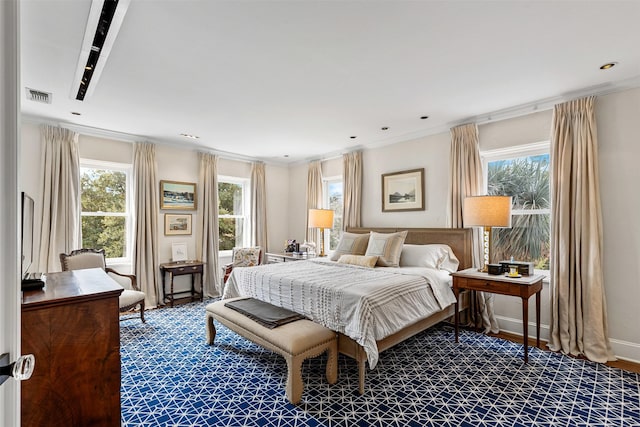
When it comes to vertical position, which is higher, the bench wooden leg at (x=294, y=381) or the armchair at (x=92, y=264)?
the armchair at (x=92, y=264)

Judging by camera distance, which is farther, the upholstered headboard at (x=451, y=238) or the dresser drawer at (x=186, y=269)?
the dresser drawer at (x=186, y=269)

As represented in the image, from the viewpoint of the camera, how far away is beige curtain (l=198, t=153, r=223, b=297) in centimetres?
533

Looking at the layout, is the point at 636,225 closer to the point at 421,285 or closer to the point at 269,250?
the point at 421,285

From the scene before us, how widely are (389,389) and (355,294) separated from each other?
2.56ft

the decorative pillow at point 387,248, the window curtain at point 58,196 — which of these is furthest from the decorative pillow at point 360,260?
the window curtain at point 58,196

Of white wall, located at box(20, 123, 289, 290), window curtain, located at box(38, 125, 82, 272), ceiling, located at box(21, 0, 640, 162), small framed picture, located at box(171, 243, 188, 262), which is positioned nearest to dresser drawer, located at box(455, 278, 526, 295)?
ceiling, located at box(21, 0, 640, 162)

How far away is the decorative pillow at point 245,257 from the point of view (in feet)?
17.5

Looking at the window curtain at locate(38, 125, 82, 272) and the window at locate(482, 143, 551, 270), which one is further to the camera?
the window curtain at locate(38, 125, 82, 272)

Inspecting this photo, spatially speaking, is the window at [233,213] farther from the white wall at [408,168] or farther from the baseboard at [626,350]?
the baseboard at [626,350]

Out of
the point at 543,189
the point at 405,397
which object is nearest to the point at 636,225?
the point at 543,189

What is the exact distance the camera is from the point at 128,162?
15.3ft

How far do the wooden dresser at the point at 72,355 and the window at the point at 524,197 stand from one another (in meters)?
4.01

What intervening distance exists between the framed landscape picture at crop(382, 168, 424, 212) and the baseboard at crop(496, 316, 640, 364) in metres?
1.76

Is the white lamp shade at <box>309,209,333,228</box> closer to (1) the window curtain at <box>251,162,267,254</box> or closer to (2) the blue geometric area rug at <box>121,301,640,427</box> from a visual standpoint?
(1) the window curtain at <box>251,162,267,254</box>
